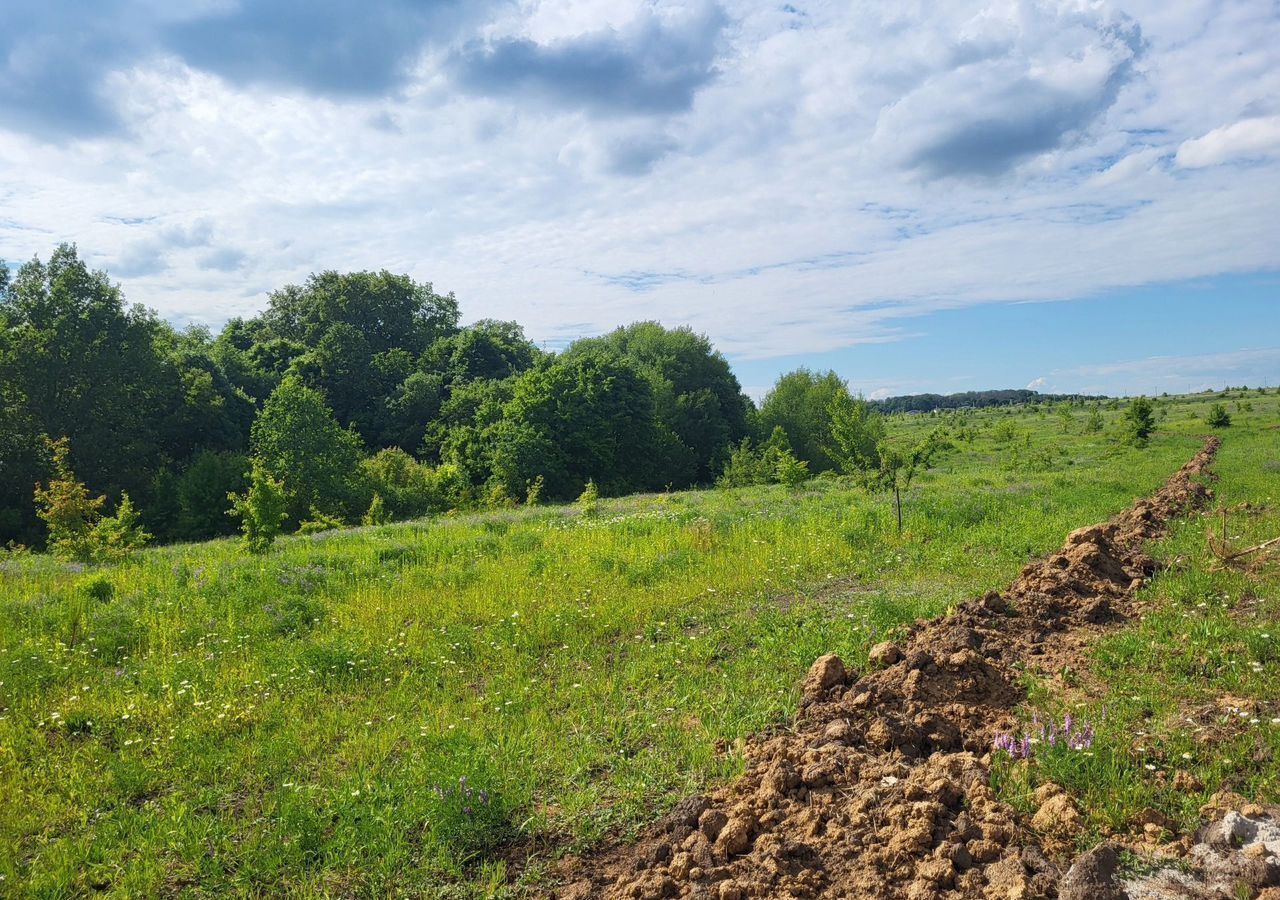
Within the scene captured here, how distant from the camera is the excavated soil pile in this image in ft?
10.7

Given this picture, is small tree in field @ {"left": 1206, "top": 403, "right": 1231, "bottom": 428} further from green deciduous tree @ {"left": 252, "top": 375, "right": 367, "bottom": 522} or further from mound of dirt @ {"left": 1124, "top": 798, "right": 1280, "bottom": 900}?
mound of dirt @ {"left": 1124, "top": 798, "right": 1280, "bottom": 900}

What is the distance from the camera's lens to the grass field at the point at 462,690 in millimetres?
3988

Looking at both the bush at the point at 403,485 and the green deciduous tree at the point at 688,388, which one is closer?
the bush at the point at 403,485

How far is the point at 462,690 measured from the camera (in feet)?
20.9

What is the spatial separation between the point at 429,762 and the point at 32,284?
39.4m

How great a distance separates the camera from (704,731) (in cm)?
516

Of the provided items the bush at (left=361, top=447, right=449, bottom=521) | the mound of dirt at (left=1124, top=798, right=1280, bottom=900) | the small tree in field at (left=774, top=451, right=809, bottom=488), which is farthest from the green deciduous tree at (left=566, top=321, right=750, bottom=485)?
the mound of dirt at (left=1124, top=798, right=1280, bottom=900)

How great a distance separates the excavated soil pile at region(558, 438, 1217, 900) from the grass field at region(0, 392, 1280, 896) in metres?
0.33

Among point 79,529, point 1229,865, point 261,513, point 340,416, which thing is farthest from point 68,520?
point 340,416

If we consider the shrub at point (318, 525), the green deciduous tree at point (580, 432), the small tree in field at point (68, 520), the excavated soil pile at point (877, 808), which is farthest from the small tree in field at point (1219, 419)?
the small tree in field at point (68, 520)

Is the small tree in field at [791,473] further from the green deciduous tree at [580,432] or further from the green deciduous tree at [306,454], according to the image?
the green deciduous tree at [306,454]

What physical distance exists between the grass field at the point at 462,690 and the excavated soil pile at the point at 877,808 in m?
0.33

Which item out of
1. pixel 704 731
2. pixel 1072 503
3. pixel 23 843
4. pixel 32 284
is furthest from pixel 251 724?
pixel 32 284

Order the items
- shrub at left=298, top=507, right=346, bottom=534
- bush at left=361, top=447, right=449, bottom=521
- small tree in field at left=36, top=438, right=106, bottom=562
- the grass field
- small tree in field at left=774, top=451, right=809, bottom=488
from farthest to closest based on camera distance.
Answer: bush at left=361, top=447, right=449, bottom=521 → small tree in field at left=774, top=451, right=809, bottom=488 → shrub at left=298, top=507, right=346, bottom=534 → small tree in field at left=36, top=438, right=106, bottom=562 → the grass field
